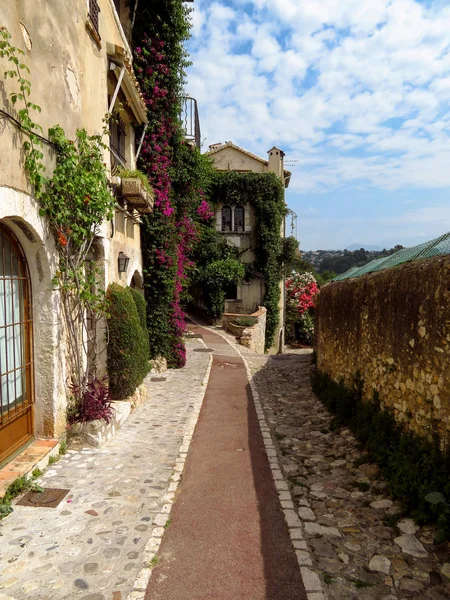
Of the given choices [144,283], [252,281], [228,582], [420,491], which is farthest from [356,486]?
[252,281]

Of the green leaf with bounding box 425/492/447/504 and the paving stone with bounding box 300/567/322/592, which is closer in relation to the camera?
the paving stone with bounding box 300/567/322/592

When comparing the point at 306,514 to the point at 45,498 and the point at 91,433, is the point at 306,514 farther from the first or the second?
the point at 91,433

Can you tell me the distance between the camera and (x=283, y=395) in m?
9.95

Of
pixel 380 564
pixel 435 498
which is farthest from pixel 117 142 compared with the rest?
pixel 380 564

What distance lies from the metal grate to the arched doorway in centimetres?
414

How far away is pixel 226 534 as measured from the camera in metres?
3.88

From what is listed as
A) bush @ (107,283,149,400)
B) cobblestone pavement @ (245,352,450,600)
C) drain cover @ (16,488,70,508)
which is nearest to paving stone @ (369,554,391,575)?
cobblestone pavement @ (245,352,450,600)

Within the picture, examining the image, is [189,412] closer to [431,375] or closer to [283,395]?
[283,395]

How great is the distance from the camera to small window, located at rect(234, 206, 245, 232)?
24.7 meters

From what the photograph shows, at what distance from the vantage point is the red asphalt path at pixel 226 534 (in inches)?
124

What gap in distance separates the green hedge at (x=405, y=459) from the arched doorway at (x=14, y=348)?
173 inches

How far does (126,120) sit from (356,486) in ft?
29.6

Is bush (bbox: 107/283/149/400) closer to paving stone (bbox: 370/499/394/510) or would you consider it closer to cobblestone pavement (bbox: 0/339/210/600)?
cobblestone pavement (bbox: 0/339/210/600)

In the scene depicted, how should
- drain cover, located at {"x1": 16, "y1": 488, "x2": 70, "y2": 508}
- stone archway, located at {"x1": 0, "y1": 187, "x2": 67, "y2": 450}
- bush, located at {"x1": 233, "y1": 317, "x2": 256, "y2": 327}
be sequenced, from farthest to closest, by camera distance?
bush, located at {"x1": 233, "y1": 317, "x2": 256, "y2": 327} < stone archway, located at {"x1": 0, "y1": 187, "x2": 67, "y2": 450} < drain cover, located at {"x1": 16, "y1": 488, "x2": 70, "y2": 508}
